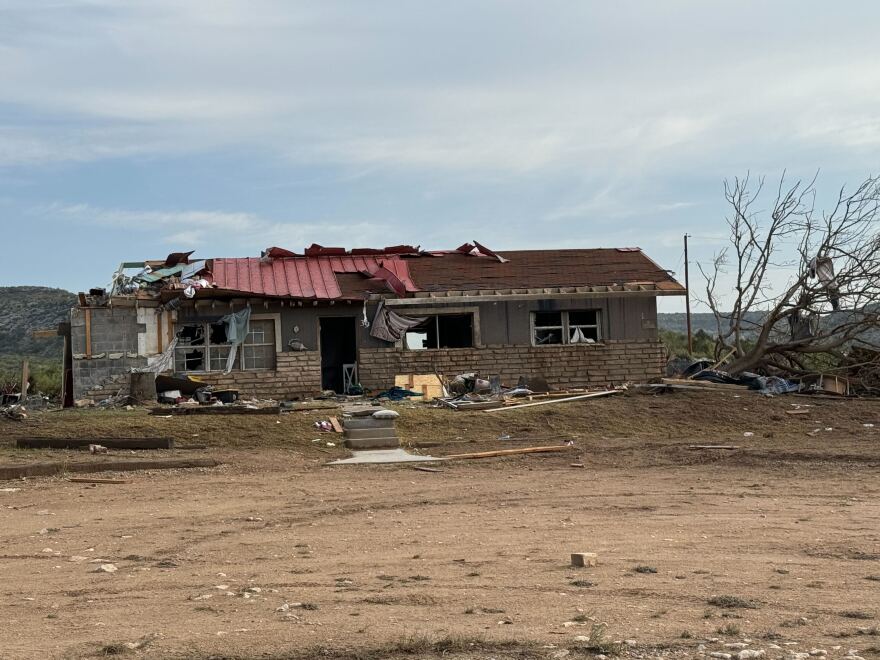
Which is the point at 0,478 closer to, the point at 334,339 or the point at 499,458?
the point at 499,458

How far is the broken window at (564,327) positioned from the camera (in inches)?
980

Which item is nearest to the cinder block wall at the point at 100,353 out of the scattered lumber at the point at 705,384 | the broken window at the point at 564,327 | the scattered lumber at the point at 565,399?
the scattered lumber at the point at 565,399

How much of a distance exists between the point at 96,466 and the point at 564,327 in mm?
13423

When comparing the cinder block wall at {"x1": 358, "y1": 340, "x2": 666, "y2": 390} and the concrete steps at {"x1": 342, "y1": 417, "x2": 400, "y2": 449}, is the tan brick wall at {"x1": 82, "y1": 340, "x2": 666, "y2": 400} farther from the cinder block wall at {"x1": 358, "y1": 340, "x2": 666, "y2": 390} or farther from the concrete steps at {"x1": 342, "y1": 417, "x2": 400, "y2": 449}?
the concrete steps at {"x1": 342, "y1": 417, "x2": 400, "y2": 449}

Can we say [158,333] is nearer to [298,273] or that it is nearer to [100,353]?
[100,353]

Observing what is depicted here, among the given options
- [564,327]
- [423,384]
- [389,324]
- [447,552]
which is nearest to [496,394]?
[423,384]

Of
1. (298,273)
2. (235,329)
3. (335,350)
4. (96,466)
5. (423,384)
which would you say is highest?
(298,273)

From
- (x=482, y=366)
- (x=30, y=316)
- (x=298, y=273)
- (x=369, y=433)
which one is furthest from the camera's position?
(x=30, y=316)

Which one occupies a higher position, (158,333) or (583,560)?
(158,333)

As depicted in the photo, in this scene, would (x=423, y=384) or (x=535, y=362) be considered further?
(x=535, y=362)

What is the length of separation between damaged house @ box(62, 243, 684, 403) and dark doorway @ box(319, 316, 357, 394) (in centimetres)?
4

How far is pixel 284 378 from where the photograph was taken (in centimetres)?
2348

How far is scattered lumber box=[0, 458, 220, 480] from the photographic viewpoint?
14.1 m

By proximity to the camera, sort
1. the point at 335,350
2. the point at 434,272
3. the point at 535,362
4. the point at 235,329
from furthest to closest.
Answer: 1. the point at 335,350
2. the point at 434,272
3. the point at 535,362
4. the point at 235,329
